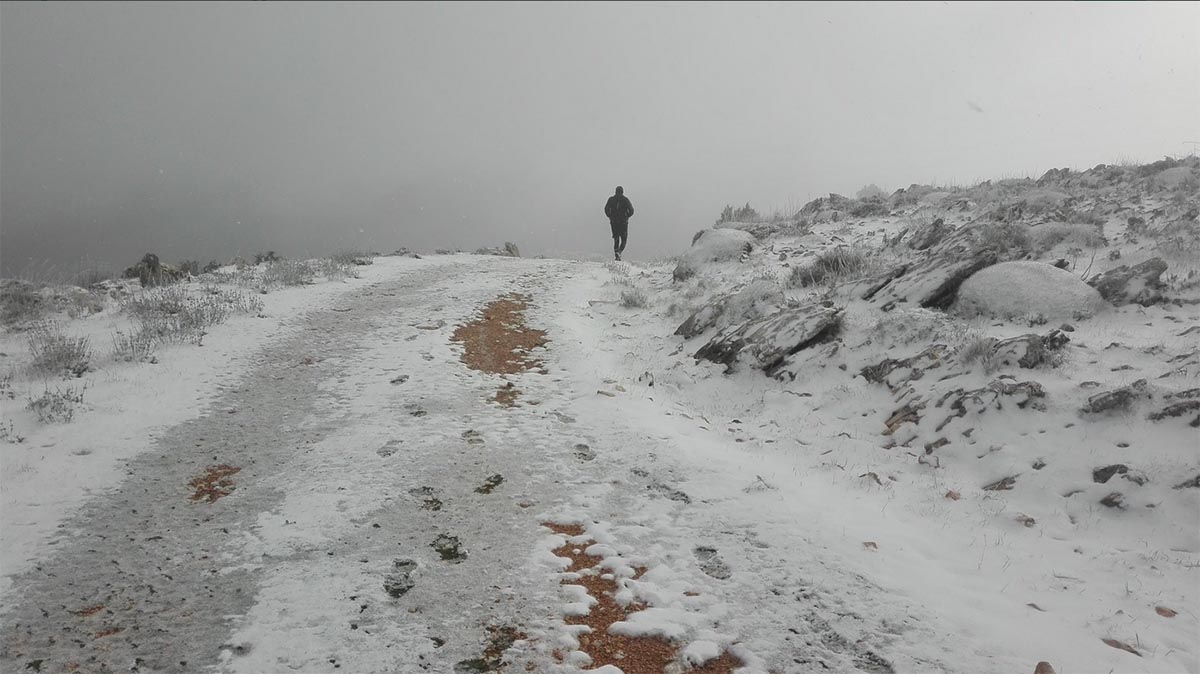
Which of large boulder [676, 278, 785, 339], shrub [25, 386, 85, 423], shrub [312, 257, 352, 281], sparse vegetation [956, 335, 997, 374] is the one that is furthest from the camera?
shrub [312, 257, 352, 281]

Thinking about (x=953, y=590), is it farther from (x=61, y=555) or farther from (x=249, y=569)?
(x=61, y=555)

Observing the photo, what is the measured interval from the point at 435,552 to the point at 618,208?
18269mm

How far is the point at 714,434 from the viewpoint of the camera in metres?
6.80

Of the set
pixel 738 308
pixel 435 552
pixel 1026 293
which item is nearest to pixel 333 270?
pixel 738 308

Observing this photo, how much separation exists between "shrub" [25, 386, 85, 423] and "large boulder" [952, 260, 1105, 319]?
10.5 m

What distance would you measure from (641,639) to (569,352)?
6438mm

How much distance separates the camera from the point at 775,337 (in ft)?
28.0

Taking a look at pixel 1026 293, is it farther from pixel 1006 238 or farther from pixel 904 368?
pixel 1006 238

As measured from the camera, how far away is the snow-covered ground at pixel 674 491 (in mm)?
3416

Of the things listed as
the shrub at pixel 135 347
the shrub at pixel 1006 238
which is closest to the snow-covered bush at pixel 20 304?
the shrub at pixel 135 347

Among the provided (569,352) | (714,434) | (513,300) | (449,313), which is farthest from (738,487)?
(513,300)

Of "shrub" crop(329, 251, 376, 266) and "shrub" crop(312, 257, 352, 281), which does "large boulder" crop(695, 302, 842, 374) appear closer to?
"shrub" crop(312, 257, 352, 281)

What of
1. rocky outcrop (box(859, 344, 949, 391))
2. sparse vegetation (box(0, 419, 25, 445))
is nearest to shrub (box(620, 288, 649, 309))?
rocky outcrop (box(859, 344, 949, 391))

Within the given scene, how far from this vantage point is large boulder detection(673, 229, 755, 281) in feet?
48.9
